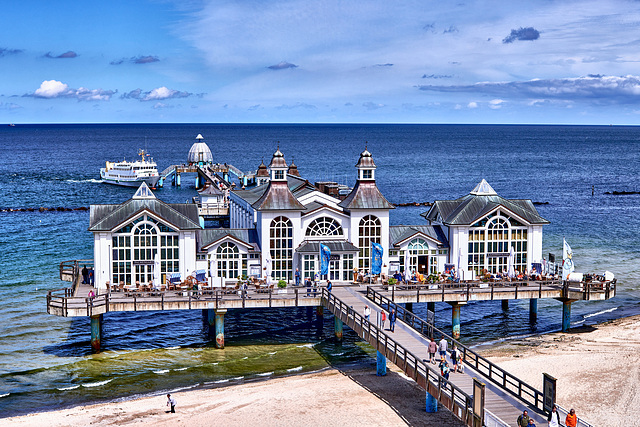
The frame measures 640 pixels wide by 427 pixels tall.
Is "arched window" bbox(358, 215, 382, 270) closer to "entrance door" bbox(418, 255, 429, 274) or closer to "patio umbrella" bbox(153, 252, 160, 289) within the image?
"entrance door" bbox(418, 255, 429, 274)

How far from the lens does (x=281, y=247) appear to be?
171 feet

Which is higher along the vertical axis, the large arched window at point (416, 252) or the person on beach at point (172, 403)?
the large arched window at point (416, 252)

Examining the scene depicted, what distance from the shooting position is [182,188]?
145125 millimetres

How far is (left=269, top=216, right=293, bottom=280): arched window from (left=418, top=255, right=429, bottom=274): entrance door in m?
8.68

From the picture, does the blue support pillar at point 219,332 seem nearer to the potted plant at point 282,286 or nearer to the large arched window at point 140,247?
the potted plant at point 282,286

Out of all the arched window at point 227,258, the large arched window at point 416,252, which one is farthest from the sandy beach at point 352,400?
the arched window at point 227,258

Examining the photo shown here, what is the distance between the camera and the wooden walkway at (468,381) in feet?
106

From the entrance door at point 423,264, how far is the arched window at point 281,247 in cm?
868

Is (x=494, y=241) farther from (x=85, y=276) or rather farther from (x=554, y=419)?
(x=85, y=276)

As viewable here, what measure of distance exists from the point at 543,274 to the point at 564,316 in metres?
2.95

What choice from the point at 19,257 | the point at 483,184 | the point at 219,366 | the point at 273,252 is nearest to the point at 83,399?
the point at 219,366

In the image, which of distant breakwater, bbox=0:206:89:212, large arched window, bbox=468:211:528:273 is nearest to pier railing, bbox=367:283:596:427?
large arched window, bbox=468:211:528:273

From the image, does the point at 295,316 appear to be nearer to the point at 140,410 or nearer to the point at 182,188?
the point at 140,410

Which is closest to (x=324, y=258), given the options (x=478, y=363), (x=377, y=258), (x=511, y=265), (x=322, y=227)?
(x=322, y=227)
